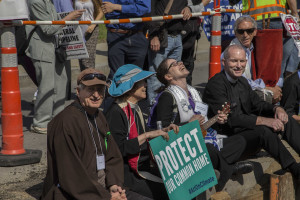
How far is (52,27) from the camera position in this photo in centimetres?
701

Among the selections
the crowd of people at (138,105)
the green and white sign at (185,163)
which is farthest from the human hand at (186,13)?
the green and white sign at (185,163)

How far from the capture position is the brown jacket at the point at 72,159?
4.38 m

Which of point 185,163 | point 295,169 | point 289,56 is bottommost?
point 295,169

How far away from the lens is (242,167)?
606 cm

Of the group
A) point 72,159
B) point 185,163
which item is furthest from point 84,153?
point 185,163

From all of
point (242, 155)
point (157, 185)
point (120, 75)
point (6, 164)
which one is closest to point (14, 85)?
point (6, 164)

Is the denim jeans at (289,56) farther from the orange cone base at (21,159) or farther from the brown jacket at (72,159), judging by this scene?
the brown jacket at (72,159)

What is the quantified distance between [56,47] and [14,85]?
4.82ft

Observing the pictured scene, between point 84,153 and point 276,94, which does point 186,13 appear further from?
point 84,153

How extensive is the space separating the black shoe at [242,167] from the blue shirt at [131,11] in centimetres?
240

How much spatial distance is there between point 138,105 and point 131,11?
4.13ft

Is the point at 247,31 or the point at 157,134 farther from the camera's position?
the point at 247,31

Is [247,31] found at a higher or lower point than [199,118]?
higher

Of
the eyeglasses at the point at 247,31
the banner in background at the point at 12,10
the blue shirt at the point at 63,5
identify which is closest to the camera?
the banner in background at the point at 12,10
